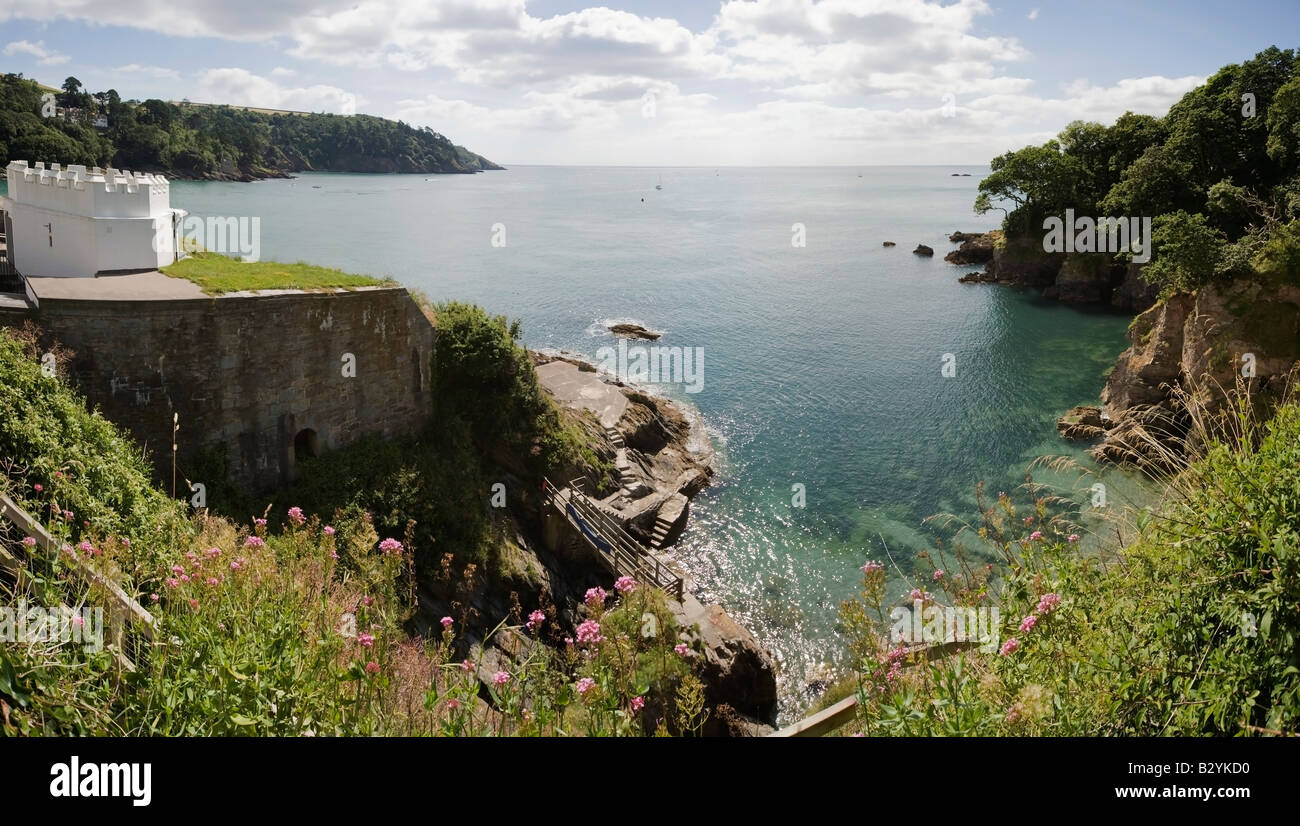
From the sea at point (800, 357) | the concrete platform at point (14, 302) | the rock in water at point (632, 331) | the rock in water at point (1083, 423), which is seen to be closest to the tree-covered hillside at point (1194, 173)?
the rock in water at point (1083, 423)

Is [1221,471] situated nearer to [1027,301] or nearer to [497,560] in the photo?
[497,560]

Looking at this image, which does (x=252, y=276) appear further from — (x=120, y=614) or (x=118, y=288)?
(x=120, y=614)

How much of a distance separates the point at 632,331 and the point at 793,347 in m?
9.78

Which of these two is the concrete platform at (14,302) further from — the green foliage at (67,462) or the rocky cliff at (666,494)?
the rocky cliff at (666,494)

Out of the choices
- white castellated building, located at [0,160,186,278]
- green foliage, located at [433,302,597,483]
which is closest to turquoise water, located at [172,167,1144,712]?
green foliage, located at [433,302,597,483]

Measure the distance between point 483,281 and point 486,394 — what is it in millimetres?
40614

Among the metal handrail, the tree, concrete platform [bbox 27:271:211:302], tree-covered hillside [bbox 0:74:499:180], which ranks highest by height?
tree-covered hillside [bbox 0:74:499:180]

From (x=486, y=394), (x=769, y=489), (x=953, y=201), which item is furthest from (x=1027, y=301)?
(x=953, y=201)

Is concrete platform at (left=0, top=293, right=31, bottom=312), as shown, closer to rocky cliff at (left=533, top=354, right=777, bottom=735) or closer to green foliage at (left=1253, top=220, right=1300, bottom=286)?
rocky cliff at (left=533, top=354, right=777, bottom=735)

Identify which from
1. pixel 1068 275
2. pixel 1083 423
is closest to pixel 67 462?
pixel 1083 423

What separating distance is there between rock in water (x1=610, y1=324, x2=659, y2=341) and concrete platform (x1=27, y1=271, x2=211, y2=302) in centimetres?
3166

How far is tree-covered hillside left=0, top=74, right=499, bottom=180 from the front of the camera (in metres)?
58.1

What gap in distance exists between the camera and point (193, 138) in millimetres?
105938

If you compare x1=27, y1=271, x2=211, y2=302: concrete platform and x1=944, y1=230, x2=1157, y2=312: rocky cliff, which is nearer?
x1=27, y1=271, x2=211, y2=302: concrete platform
